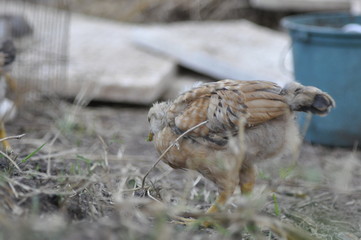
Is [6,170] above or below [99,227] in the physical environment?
below

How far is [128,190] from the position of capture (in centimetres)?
314

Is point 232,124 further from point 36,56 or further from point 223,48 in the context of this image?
point 223,48

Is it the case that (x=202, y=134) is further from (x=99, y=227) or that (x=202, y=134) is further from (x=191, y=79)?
(x=191, y=79)

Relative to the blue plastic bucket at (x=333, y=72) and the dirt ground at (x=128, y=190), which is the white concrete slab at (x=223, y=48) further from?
the dirt ground at (x=128, y=190)

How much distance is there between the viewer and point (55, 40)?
707 centimetres

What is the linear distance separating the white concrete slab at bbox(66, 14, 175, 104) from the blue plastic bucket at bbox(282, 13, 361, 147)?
6.06 ft

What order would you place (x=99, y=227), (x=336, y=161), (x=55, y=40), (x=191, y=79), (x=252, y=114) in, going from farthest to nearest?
(x=191, y=79)
(x=55, y=40)
(x=336, y=161)
(x=252, y=114)
(x=99, y=227)

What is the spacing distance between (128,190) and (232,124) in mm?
677

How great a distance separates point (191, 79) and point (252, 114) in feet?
14.7

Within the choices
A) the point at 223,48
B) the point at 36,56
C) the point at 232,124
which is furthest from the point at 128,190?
the point at 223,48

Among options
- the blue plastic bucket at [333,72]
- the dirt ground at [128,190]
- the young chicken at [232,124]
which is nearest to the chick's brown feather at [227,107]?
the young chicken at [232,124]

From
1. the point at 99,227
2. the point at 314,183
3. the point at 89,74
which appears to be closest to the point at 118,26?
the point at 89,74

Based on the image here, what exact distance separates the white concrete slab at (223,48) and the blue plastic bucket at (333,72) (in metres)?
Answer: 0.80

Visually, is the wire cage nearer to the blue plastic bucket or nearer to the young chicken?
the blue plastic bucket
